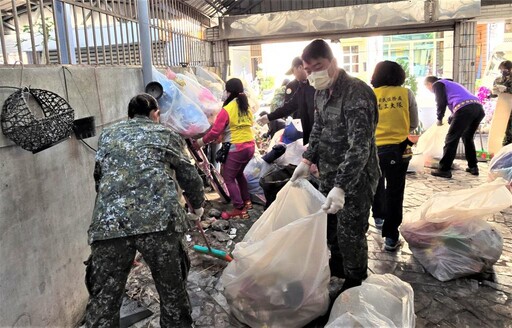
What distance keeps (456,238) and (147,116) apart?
104 inches

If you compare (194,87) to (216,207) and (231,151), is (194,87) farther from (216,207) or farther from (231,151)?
(216,207)

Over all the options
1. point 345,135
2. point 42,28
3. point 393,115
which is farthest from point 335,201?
point 42,28

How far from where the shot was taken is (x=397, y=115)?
3768mm

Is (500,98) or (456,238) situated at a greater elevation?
(500,98)

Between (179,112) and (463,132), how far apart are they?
4.55m

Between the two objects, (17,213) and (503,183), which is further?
(503,183)

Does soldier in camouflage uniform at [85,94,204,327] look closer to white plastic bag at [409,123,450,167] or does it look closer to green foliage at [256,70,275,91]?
white plastic bag at [409,123,450,167]

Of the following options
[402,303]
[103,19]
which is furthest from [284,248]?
[103,19]

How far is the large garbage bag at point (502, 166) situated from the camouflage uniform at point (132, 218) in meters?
4.13

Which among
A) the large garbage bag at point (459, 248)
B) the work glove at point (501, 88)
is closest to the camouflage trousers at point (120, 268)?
the large garbage bag at point (459, 248)

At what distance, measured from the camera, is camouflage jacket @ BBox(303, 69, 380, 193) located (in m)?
2.60

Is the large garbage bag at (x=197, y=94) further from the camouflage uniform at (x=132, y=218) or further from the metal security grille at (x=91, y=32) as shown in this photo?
the camouflage uniform at (x=132, y=218)

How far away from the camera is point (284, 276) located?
8.70 ft

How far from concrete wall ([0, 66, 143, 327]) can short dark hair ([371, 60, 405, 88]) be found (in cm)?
248
